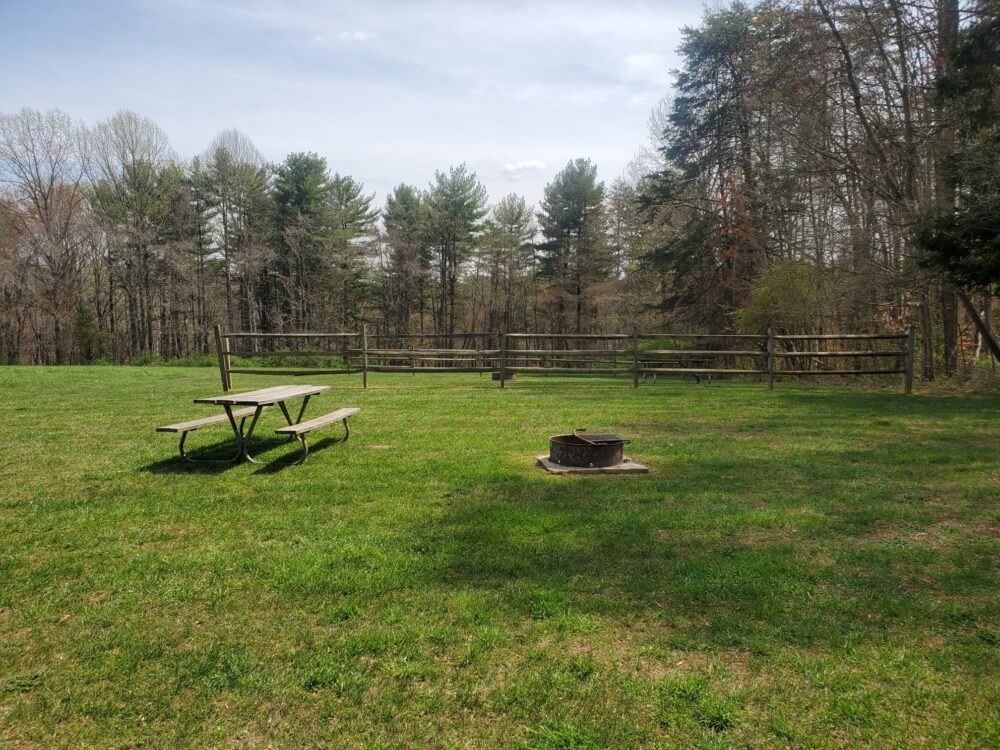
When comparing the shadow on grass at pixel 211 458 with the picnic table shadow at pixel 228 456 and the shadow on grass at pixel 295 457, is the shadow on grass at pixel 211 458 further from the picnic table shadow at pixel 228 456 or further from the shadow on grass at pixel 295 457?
the shadow on grass at pixel 295 457

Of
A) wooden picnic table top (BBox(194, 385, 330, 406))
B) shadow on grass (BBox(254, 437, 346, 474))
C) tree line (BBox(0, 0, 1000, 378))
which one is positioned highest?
tree line (BBox(0, 0, 1000, 378))

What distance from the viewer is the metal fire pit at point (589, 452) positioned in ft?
18.9

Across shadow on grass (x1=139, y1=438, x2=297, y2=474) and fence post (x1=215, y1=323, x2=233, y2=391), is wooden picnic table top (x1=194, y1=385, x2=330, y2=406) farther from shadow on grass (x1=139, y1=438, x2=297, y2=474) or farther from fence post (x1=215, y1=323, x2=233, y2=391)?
fence post (x1=215, y1=323, x2=233, y2=391)

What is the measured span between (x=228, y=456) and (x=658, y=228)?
22929 mm

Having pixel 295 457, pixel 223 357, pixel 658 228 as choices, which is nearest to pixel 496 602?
pixel 295 457

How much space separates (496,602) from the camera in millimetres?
2992

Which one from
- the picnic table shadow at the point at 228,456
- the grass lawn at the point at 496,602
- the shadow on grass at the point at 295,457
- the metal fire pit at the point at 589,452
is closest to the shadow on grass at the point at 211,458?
the picnic table shadow at the point at 228,456

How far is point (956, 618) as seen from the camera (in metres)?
2.87

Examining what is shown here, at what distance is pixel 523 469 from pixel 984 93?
34.4ft

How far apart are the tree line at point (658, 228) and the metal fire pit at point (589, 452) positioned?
5478 mm

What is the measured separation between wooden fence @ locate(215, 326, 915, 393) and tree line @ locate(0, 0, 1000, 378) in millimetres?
1045

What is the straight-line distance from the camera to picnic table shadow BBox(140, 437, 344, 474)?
5.77 meters

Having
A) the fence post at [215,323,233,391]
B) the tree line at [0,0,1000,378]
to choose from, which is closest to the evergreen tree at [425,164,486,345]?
the tree line at [0,0,1000,378]

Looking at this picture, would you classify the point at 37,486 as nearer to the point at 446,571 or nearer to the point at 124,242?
the point at 446,571
